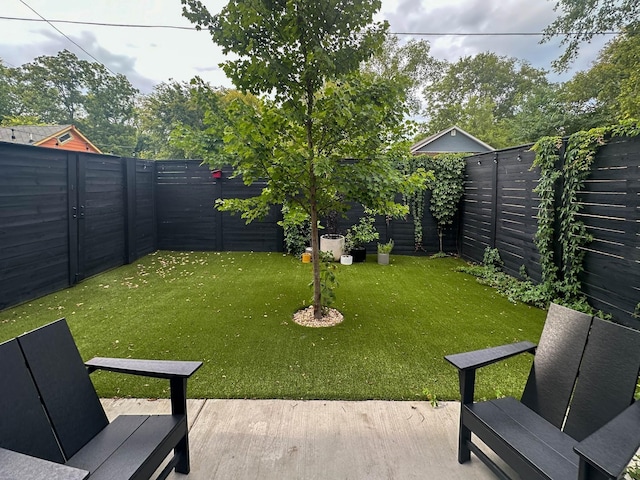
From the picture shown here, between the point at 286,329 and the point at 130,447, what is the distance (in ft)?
7.10

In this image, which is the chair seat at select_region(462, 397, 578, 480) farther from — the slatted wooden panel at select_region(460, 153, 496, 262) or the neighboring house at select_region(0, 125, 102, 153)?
the neighboring house at select_region(0, 125, 102, 153)

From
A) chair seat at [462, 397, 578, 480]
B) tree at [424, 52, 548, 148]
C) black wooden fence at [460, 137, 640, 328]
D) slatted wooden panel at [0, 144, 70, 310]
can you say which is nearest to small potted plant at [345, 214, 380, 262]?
black wooden fence at [460, 137, 640, 328]

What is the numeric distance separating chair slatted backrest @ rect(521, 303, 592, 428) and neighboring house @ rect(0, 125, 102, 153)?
1431 cm

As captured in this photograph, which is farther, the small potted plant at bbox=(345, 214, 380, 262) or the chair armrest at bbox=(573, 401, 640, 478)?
the small potted plant at bbox=(345, 214, 380, 262)

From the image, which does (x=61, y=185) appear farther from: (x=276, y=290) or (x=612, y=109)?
(x=612, y=109)

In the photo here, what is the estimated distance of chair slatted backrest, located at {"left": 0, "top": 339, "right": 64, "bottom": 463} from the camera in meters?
1.21

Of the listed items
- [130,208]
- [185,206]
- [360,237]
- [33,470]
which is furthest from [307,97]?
[185,206]

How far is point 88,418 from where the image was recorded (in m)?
1.52

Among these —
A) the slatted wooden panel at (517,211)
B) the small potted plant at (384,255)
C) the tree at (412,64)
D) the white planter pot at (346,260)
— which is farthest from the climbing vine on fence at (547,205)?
the tree at (412,64)

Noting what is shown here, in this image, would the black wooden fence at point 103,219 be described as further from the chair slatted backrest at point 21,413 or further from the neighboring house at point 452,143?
the neighboring house at point 452,143

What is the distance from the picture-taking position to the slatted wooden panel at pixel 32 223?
4.08 metres

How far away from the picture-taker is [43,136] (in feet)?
46.1

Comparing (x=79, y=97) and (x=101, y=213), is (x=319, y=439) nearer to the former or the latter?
(x=101, y=213)

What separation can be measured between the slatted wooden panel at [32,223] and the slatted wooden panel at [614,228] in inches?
258
